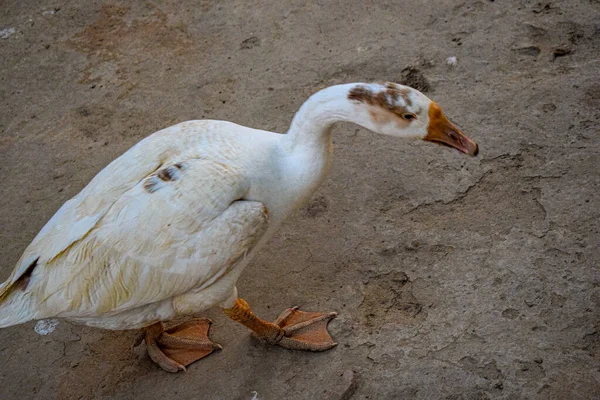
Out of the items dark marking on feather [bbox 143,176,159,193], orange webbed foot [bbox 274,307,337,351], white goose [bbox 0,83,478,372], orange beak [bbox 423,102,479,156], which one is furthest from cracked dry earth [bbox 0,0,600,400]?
dark marking on feather [bbox 143,176,159,193]

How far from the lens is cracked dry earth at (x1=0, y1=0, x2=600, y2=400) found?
136 inches

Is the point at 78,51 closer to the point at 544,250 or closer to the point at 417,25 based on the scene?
the point at 417,25

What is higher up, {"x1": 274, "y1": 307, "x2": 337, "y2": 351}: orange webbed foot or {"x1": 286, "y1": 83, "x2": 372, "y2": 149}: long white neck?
{"x1": 286, "y1": 83, "x2": 372, "y2": 149}: long white neck

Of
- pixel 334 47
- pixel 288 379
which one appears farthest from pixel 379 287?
pixel 334 47

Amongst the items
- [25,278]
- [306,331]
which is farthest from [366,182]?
[25,278]

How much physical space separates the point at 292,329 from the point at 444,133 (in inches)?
55.4

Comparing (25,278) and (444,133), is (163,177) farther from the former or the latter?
(444,133)

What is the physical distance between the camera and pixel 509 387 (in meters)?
3.19

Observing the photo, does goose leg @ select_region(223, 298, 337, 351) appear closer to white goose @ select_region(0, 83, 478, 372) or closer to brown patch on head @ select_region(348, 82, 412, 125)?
white goose @ select_region(0, 83, 478, 372)

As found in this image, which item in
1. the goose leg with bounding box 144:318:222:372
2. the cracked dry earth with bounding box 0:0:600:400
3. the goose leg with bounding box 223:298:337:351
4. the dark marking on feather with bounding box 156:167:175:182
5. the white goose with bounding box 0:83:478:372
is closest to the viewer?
the white goose with bounding box 0:83:478:372

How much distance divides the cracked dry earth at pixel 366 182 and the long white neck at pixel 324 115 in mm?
1085

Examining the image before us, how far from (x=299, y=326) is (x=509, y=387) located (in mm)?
1139

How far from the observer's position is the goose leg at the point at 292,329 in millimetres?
3564

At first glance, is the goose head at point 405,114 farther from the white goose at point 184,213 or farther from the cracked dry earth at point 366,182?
the cracked dry earth at point 366,182
